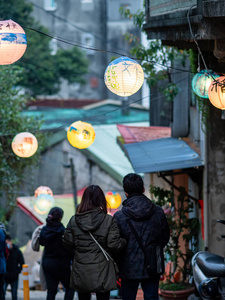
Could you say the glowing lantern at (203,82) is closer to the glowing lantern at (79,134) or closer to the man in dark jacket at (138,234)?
the man in dark jacket at (138,234)

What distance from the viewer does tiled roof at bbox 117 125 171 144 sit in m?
15.5

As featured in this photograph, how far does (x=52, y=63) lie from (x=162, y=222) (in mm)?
31853

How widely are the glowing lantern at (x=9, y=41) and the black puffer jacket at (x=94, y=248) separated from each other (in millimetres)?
2719

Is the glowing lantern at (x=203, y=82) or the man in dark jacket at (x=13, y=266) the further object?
the man in dark jacket at (x=13, y=266)

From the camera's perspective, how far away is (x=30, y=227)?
28656 mm

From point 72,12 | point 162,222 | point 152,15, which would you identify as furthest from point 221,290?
point 72,12

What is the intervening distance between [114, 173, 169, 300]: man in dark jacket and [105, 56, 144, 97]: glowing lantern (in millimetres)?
2525

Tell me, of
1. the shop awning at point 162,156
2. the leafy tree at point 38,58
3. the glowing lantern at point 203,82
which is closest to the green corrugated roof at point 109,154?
the leafy tree at point 38,58

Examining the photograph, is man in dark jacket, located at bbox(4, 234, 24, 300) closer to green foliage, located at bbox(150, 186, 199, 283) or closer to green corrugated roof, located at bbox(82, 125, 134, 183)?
green foliage, located at bbox(150, 186, 199, 283)

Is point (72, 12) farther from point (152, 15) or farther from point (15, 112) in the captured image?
point (152, 15)

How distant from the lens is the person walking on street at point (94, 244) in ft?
21.6

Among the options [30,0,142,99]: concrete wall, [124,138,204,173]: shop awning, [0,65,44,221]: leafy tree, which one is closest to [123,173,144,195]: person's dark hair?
[124,138,204,173]: shop awning

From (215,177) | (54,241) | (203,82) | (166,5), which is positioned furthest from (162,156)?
(54,241)

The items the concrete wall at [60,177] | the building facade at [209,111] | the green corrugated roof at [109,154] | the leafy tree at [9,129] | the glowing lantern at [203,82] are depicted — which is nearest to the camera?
the building facade at [209,111]
